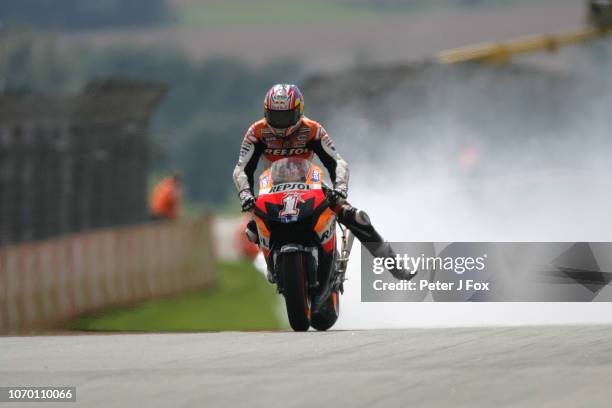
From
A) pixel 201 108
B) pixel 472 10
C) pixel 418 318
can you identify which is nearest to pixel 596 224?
pixel 418 318

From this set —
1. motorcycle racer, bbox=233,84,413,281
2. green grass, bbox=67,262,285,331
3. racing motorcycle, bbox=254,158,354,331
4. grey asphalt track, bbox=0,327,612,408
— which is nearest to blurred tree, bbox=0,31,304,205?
green grass, bbox=67,262,285,331

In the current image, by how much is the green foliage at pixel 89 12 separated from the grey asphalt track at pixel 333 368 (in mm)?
65005

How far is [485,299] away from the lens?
13.0 metres

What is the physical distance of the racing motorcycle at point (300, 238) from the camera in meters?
11.7

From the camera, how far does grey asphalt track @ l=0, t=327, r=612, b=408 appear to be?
7.51 metres

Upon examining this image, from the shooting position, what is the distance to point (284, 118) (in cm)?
1218

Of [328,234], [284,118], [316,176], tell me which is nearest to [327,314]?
[328,234]

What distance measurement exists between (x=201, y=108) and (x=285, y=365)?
98.8 metres

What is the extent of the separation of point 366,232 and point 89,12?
71623 mm

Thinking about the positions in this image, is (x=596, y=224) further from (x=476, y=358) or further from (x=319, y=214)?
(x=476, y=358)

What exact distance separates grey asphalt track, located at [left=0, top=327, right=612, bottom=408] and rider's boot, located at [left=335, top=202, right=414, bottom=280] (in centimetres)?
153

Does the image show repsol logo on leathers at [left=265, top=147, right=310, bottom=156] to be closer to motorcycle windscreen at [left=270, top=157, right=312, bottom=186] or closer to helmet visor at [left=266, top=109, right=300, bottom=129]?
motorcycle windscreen at [left=270, top=157, right=312, bottom=186]

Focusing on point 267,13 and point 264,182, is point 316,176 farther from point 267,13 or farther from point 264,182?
point 267,13

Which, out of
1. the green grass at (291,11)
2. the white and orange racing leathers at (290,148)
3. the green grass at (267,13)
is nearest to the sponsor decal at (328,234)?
the white and orange racing leathers at (290,148)
